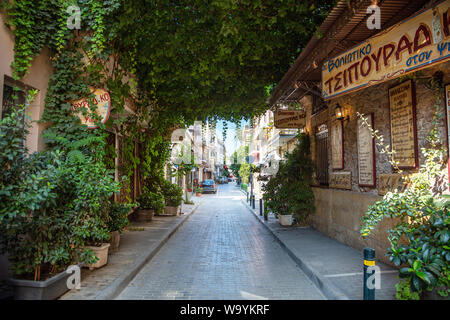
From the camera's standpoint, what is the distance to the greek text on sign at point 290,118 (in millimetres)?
12164

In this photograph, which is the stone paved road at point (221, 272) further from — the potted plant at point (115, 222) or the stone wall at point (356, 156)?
the stone wall at point (356, 156)

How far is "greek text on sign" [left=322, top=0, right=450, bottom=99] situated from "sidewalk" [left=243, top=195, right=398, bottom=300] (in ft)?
11.2

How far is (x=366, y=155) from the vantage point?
22.9ft

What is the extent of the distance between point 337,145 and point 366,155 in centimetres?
169

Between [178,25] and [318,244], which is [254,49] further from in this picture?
[318,244]

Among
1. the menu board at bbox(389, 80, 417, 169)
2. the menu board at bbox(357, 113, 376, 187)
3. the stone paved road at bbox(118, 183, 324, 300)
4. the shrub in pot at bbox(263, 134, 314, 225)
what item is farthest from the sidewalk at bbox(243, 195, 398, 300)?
the menu board at bbox(389, 80, 417, 169)

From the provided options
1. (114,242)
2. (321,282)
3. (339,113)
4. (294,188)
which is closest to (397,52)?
(339,113)

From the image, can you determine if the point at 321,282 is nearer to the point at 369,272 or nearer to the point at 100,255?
the point at 369,272

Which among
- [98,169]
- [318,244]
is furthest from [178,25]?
[318,244]

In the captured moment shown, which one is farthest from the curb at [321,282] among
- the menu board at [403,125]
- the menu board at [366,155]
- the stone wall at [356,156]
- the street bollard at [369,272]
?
the menu board at [403,125]

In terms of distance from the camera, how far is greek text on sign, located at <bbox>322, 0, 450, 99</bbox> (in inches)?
157

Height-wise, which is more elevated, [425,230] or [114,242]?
[425,230]

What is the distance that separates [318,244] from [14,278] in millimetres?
6754

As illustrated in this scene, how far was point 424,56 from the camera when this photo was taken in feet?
13.6
